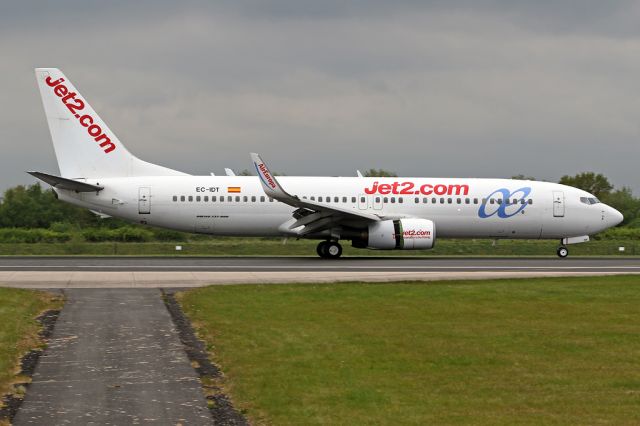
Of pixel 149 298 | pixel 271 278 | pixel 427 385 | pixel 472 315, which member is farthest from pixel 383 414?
pixel 271 278

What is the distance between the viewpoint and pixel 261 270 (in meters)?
32.4

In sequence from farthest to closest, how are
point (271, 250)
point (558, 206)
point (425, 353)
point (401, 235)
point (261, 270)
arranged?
point (271, 250) < point (558, 206) < point (401, 235) < point (261, 270) < point (425, 353)

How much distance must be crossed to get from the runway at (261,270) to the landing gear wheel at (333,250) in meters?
0.37

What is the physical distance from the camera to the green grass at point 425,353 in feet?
36.4

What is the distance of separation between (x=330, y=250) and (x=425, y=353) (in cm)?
2530

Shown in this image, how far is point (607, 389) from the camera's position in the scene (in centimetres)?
1227

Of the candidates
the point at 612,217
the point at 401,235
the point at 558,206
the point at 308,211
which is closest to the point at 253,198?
the point at 308,211

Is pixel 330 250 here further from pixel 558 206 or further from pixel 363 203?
pixel 558 206

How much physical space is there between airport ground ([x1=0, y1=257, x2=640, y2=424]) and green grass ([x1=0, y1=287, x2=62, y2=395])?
0.26 meters

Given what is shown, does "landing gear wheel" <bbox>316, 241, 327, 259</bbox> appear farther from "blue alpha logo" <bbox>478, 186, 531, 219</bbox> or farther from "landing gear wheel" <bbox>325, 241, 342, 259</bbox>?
"blue alpha logo" <bbox>478, 186, 531, 219</bbox>

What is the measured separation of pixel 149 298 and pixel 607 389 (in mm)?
12851

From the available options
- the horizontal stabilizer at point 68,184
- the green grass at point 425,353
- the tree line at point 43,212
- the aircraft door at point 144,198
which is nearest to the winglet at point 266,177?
the aircraft door at point 144,198

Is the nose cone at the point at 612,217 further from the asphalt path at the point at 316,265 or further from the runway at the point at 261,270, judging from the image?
the runway at the point at 261,270

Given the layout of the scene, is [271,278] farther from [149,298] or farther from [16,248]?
[16,248]
